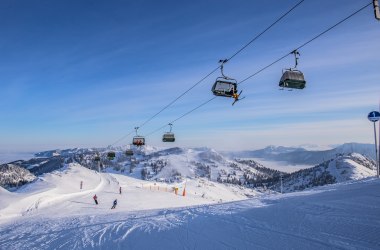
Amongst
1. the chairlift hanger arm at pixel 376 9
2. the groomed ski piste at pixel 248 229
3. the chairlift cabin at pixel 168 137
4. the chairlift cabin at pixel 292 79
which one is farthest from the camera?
the chairlift cabin at pixel 168 137

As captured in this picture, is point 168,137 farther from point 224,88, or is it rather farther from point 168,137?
point 224,88

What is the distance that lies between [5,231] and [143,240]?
13175 mm

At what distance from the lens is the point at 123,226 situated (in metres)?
16.5

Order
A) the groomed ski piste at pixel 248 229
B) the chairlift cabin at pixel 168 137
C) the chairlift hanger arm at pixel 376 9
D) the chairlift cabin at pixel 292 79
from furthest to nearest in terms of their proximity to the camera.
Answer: the chairlift cabin at pixel 168 137
the chairlift cabin at pixel 292 79
the groomed ski piste at pixel 248 229
the chairlift hanger arm at pixel 376 9

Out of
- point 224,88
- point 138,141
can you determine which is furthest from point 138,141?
point 224,88

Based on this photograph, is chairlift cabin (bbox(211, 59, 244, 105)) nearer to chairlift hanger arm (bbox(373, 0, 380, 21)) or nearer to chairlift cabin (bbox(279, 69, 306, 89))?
chairlift cabin (bbox(279, 69, 306, 89))

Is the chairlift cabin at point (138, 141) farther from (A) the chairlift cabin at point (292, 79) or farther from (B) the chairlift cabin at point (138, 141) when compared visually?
(A) the chairlift cabin at point (292, 79)

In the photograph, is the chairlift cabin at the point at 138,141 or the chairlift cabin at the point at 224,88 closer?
the chairlift cabin at the point at 224,88

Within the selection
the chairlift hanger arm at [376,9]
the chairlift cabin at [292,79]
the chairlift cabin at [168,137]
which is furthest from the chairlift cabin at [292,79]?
the chairlift cabin at [168,137]

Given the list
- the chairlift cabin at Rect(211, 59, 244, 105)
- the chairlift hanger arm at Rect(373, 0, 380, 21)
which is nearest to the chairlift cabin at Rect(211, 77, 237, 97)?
the chairlift cabin at Rect(211, 59, 244, 105)

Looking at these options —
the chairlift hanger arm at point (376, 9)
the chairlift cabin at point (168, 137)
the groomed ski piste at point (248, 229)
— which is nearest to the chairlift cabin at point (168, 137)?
the chairlift cabin at point (168, 137)

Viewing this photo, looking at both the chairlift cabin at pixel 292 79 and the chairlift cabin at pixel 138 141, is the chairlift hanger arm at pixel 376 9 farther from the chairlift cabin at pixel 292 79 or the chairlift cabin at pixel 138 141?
the chairlift cabin at pixel 138 141

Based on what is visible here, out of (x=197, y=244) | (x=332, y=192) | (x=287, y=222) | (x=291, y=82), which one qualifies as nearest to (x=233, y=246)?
(x=197, y=244)

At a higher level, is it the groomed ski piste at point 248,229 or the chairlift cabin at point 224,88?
the chairlift cabin at point 224,88
